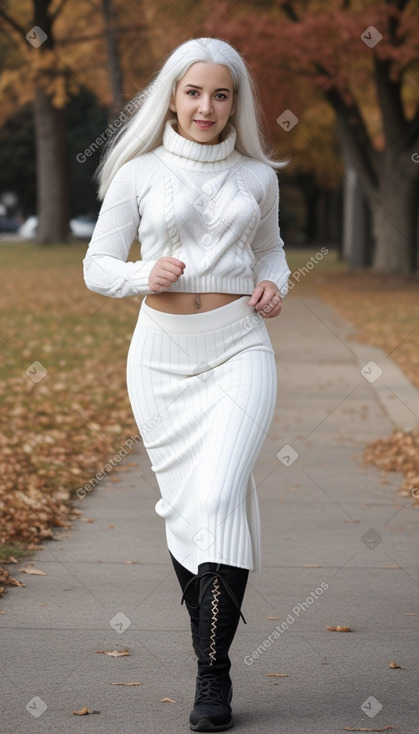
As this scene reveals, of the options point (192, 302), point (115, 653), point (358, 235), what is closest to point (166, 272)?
point (192, 302)

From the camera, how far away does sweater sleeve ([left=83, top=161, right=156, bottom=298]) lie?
429cm

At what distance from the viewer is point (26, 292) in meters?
26.4

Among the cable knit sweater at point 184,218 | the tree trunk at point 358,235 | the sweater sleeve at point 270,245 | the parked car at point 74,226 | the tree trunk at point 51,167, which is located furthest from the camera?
the parked car at point 74,226

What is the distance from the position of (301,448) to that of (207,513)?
564cm

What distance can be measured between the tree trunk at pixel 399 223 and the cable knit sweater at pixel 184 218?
2515cm

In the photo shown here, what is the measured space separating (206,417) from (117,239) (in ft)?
2.11

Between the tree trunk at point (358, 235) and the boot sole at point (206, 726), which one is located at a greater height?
the tree trunk at point (358, 235)

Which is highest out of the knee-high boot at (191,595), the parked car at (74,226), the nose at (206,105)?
the parked car at (74,226)

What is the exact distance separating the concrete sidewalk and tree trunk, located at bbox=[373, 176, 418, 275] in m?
20.8

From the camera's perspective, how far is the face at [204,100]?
426cm

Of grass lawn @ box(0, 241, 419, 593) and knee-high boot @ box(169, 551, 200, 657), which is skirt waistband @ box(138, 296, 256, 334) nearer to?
knee-high boot @ box(169, 551, 200, 657)

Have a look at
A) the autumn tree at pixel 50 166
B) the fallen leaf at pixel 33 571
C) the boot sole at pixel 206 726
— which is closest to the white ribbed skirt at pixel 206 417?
the boot sole at pixel 206 726

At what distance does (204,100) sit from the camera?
13.9ft

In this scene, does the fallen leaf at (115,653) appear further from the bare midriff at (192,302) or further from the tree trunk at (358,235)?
the tree trunk at (358,235)
